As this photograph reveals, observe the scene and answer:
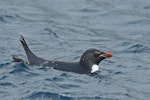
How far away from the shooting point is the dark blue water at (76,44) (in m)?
14.5

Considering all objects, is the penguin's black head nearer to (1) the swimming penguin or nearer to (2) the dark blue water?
(1) the swimming penguin

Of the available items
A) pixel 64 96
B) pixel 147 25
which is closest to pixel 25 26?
pixel 147 25

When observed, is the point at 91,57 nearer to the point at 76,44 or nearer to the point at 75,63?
the point at 75,63

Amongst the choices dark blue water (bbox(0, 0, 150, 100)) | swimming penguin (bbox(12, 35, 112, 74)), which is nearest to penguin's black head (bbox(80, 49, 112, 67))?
swimming penguin (bbox(12, 35, 112, 74))

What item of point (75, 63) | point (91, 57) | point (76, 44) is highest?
point (76, 44)

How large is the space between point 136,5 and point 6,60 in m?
9.92

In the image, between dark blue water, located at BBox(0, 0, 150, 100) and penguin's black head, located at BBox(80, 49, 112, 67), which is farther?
penguin's black head, located at BBox(80, 49, 112, 67)

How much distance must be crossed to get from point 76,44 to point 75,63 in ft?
11.8

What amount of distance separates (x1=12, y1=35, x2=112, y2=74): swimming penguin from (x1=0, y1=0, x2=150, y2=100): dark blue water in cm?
16

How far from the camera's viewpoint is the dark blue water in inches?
571

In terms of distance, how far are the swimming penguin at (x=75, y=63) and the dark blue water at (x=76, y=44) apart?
6.4 inches

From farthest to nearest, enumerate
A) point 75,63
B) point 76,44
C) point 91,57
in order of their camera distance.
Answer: point 76,44, point 91,57, point 75,63

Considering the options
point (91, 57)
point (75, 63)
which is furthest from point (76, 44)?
Result: point (75, 63)

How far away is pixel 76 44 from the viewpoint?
19734mm
